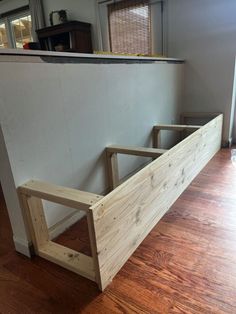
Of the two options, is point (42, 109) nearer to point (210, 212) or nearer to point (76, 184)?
point (76, 184)

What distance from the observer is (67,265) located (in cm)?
128

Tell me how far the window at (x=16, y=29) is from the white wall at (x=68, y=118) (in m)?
3.42

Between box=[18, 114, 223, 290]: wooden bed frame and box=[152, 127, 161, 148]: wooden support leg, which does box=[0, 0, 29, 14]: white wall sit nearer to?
box=[152, 127, 161, 148]: wooden support leg

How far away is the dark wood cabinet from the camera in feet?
12.3

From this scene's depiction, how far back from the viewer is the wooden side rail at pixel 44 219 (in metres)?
1.12

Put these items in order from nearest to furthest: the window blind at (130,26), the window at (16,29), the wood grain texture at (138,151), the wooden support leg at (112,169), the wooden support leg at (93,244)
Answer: the wooden support leg at (93,244)
the wood grain texture at (138,151)
the wooden support leg at (112,169)
the window blind at (130,26)
the window at (16,29)

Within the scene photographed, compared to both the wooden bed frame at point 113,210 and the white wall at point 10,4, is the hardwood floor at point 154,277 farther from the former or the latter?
the white wall at point 10,4

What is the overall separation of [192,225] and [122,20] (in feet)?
10.6

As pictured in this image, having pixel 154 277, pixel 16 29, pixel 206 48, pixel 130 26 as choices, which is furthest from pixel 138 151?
pixel 16 29

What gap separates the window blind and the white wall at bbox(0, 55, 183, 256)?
1.23 m

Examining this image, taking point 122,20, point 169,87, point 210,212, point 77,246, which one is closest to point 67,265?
point 77,246

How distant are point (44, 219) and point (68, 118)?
2.18ft

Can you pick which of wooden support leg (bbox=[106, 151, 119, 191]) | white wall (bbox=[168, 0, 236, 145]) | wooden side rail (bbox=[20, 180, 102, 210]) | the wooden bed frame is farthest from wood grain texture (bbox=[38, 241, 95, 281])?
white wall (bbox=[168, 0, 236, 145])

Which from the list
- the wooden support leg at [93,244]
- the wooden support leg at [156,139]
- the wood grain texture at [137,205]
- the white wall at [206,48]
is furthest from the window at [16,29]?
the wooden support leg at [93,244]
